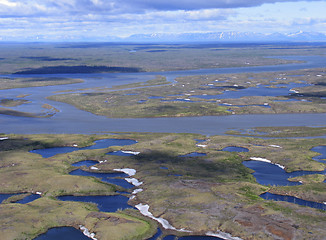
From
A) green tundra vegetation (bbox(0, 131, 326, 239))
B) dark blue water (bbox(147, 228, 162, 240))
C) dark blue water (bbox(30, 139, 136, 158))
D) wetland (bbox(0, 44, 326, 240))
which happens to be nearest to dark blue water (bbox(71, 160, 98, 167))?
wetland (bbox(0, 44, 326, 240))

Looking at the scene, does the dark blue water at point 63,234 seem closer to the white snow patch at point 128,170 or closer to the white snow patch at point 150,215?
the white snow patch at point 150,215

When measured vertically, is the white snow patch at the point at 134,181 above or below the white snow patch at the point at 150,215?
below

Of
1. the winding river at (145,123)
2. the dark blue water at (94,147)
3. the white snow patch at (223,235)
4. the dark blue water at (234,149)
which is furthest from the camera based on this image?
the winding river at (145,123)

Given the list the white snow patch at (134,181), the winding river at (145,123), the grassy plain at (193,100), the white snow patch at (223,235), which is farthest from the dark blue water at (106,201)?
the grassy plain at (193,100)

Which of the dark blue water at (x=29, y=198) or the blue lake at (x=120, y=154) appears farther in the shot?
the blue lake at (x=120, y=154)

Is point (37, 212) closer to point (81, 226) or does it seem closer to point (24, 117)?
point (81, 226)

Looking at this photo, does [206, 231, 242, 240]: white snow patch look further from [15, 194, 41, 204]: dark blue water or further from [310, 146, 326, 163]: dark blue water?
[310, 146, 326, 163]: dark blue water

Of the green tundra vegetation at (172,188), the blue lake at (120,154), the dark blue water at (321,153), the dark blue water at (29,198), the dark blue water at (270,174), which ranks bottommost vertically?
the dark blue water at (270,174)
